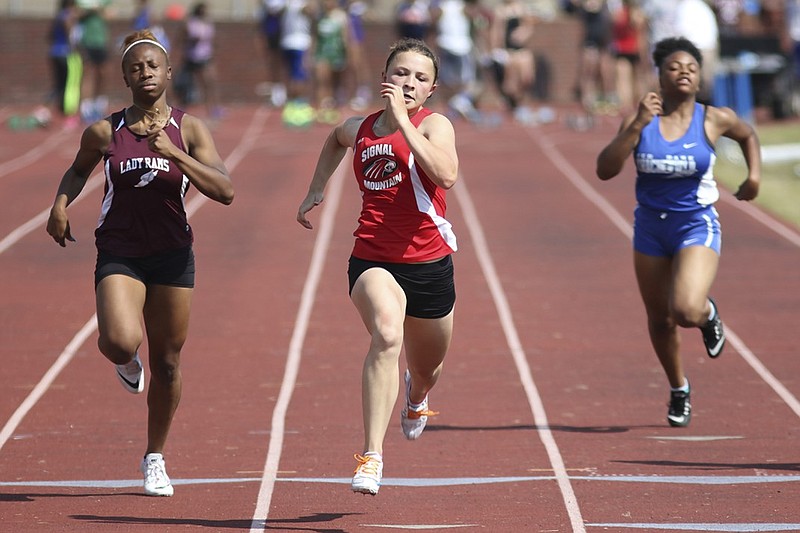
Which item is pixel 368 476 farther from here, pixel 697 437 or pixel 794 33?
pixel 794 33

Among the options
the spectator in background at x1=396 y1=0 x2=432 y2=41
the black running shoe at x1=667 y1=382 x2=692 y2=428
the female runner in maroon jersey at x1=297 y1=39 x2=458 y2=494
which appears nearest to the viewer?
the female runner in maroon jersey at x1=297 y1=39 x2=458 y2=494

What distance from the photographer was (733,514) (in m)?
6.00

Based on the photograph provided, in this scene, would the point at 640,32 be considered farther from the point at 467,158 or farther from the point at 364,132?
the point at 364,132

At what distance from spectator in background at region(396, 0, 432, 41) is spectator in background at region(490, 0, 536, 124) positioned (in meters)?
1.17

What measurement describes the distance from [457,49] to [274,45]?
3695 mm

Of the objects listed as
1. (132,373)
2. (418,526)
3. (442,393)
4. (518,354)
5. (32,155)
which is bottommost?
(518,354)

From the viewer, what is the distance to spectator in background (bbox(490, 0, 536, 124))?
23.8m

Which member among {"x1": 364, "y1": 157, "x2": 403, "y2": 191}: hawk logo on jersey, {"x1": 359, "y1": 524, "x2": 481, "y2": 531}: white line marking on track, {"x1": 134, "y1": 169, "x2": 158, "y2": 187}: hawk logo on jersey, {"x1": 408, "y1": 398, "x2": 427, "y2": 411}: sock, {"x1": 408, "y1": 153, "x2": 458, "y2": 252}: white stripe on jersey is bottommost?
{"x1": 359, "y1": 524, "x2": 481, "y2": 531}: white line marking on track

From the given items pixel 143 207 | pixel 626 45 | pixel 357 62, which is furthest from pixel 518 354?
pixel 357 62

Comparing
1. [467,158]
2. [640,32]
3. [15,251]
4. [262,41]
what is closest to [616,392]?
[15,251]

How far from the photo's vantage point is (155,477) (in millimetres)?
6301

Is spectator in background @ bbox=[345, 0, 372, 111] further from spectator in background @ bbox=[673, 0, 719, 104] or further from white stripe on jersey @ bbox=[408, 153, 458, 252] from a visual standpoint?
white stripe on jersey @ bbox=[408, 153, 458, 252]

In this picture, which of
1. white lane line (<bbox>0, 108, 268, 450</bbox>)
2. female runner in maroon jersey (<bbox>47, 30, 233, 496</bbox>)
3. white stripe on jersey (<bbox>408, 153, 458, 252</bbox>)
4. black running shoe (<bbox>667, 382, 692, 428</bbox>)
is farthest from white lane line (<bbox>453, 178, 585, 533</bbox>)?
white lane line (<bbox>0, 108, 268, 450</bbox>)

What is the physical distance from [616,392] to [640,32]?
15.2 m
